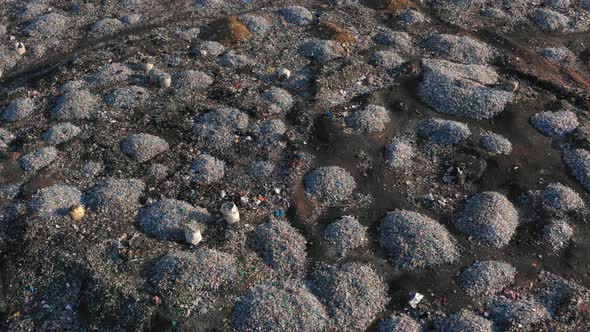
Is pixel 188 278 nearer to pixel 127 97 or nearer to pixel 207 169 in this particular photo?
pixel 207 169

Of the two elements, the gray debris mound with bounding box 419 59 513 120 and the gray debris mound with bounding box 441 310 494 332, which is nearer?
the gray debris mound with bounding box 441 310 494 332

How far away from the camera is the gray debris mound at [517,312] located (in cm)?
1353

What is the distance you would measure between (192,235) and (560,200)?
1236 centimetres

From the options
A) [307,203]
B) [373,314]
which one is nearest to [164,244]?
[307,203]

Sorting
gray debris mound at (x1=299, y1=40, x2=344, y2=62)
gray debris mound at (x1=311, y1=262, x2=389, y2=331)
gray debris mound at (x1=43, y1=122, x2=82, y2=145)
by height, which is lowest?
gray debris mound at (x1=43, y1=122, x2=82, y2=145)

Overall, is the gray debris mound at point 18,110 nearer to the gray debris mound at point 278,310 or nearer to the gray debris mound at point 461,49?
the gray debris mound at point 278,310

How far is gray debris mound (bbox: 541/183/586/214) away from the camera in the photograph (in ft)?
54.2

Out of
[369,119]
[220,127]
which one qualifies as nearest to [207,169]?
[220,127]

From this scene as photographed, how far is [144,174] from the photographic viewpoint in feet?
58.3

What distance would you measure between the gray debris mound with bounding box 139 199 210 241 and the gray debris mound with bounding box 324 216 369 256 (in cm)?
416

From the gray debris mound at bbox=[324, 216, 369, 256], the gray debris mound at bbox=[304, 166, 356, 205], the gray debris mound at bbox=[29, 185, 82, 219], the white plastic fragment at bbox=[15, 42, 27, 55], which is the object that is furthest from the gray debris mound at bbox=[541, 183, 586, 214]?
the white plastic fragment at bbox=[15, 42, 27, 55]

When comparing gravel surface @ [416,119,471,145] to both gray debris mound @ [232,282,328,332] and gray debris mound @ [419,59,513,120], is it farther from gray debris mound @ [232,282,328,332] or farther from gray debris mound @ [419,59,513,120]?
gray debris mound @ [232,282,328,332]

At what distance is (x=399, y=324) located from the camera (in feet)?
44.4

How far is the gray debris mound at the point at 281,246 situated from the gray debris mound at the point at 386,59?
10.2m
